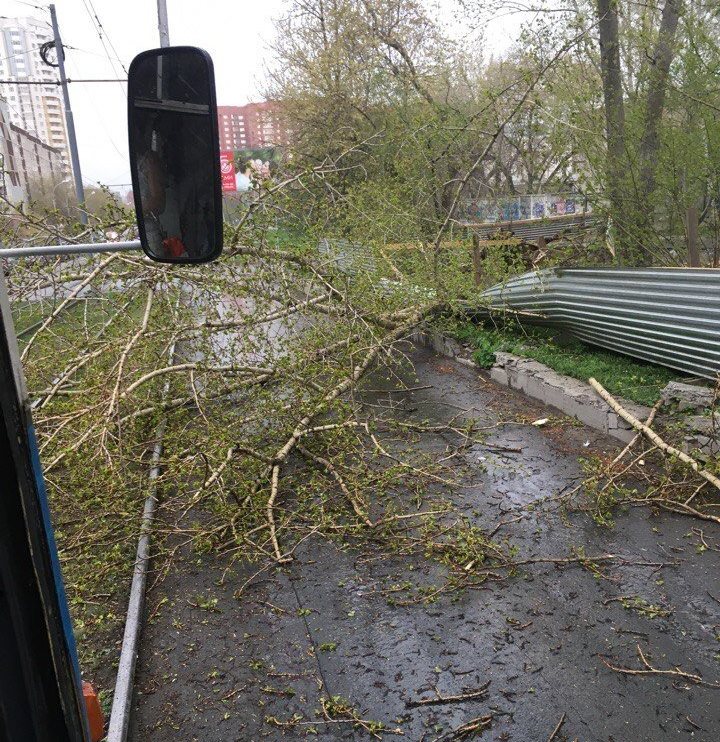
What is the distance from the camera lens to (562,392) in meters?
7.13

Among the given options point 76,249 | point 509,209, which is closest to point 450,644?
point 76,249

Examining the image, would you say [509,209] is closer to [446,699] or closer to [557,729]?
[446,699]

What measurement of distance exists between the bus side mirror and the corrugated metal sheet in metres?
5.28

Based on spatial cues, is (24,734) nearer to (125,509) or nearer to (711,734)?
(711,734)

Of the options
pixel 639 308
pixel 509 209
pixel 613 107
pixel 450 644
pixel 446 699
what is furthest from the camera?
pixel 509 209

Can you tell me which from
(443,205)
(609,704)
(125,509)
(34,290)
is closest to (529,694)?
(609,704)

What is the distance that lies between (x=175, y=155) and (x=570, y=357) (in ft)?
22.8

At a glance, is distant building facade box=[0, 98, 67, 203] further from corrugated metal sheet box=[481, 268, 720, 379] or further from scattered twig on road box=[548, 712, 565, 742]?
corrugated metal sheet box=[481, 268, 720, 379]

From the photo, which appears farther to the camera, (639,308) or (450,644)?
(639,308)

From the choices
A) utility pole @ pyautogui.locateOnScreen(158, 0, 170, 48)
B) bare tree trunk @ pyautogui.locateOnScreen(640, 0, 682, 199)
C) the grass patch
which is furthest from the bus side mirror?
utility pole @ pyautogui.locateOnScreen(158, 0, 170, 48)

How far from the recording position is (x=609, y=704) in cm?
312

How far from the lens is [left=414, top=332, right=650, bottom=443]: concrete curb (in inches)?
245

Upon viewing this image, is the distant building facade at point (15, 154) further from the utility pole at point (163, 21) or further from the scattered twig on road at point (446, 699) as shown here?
the utility pole at point (163, 21)

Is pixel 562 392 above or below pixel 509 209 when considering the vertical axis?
below
